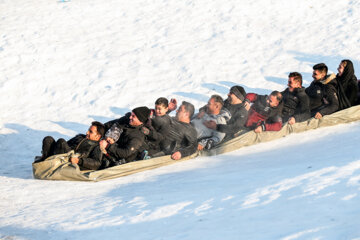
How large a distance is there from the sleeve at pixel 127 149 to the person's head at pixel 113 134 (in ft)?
0.29

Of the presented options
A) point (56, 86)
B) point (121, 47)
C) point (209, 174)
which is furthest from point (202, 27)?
point (209, 174)

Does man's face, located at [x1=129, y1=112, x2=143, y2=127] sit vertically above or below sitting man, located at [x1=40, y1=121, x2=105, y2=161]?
above

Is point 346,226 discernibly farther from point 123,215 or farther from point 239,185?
point 123,215

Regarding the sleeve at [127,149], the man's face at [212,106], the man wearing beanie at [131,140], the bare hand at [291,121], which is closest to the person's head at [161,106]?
the man wearing beanie at [131,140]

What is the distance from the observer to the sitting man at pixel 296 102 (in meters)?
7.09

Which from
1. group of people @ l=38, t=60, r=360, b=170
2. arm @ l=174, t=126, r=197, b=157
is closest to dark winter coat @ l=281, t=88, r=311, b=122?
group of people @ l=38, t=60, r=360, b=170

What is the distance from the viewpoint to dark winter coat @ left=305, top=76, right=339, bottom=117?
707 centimetres

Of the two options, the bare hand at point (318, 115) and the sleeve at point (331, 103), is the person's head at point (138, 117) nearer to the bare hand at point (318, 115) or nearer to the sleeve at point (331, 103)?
the bare hand at point (318, 115)

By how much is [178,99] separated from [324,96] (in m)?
3.20

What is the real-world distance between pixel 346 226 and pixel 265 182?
1358 mm

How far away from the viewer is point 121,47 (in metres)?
11.6

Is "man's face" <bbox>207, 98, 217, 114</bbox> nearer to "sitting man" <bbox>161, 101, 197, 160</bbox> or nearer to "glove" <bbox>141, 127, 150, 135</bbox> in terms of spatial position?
"sitting man" <bbox>161, 101, 197, 160</bbox>

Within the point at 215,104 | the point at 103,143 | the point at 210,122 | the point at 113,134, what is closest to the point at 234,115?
the point at 215,104

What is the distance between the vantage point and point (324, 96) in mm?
7219
